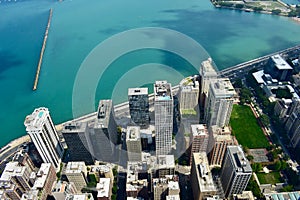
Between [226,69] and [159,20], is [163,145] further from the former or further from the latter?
[159,20]

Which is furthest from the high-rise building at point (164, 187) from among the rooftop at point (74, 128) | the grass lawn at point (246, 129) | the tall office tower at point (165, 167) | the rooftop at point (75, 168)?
the grass lawn at point (246, 129)

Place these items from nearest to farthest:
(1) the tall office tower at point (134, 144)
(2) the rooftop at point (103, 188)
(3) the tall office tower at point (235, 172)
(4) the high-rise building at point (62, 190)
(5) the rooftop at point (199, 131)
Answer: (3) the tall office tower at point (235, 172) → (4) the high-rise building at point (62, 190) → (2) the rooftop at point (103, 188) → (5) the rooftop at point (199, 131) → (1) the tall office tower at point (134, 144)

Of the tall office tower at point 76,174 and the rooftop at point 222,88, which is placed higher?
the rooftop at point 222,88

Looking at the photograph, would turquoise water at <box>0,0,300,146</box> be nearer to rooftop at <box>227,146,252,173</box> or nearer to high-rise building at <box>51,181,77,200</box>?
high-rise building at <box>51,181,77,200</box>

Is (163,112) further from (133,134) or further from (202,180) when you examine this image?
(202,180)

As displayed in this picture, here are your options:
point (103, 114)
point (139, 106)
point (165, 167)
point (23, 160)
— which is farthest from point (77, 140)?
point (165, 167)

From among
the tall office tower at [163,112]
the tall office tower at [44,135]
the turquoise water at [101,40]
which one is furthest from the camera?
the turquoise water at [101,40]

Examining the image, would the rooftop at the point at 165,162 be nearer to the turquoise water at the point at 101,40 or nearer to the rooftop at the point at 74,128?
the rooftop at the point at 74,128

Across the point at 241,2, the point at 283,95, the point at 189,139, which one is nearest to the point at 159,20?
the point at 241,2
